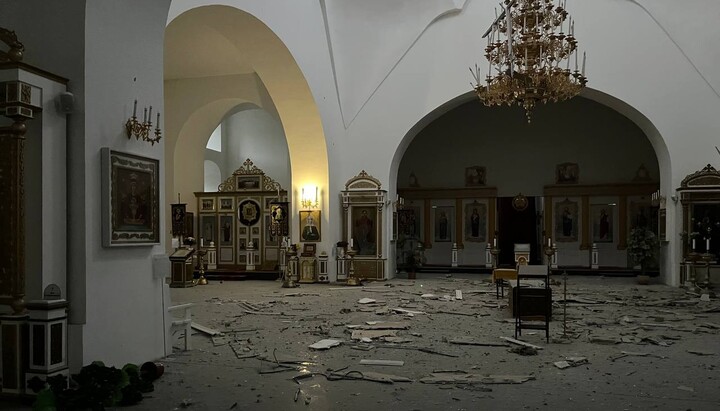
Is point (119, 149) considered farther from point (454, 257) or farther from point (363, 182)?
point (454, 257)

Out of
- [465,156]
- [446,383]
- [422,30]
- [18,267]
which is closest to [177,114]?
[422,30]

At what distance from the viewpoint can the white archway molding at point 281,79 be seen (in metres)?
11.6

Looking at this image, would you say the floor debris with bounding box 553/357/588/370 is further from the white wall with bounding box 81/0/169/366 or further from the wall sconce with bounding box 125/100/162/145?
the wall sconce with bounding box 125/100/162/145

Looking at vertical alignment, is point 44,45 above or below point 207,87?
below

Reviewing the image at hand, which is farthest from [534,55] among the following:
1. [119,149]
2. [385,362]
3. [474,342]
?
[119,149]

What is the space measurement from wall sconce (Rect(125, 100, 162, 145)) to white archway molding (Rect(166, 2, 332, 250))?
150 inches

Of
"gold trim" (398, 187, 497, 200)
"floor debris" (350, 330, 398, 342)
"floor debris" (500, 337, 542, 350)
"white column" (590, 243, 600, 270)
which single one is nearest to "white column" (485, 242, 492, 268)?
"gold trim" (398, 187, 497, 200)

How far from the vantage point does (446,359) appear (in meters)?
6.91

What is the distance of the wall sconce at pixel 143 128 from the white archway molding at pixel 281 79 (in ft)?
12.5

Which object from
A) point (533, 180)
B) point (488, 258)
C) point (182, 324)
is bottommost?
point (488, 258)

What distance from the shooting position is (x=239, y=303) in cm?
1186

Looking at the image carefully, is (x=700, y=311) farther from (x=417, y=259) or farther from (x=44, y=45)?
(x=44, y=45)

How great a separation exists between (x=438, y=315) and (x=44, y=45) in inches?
291

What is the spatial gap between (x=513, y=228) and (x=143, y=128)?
666 inches
